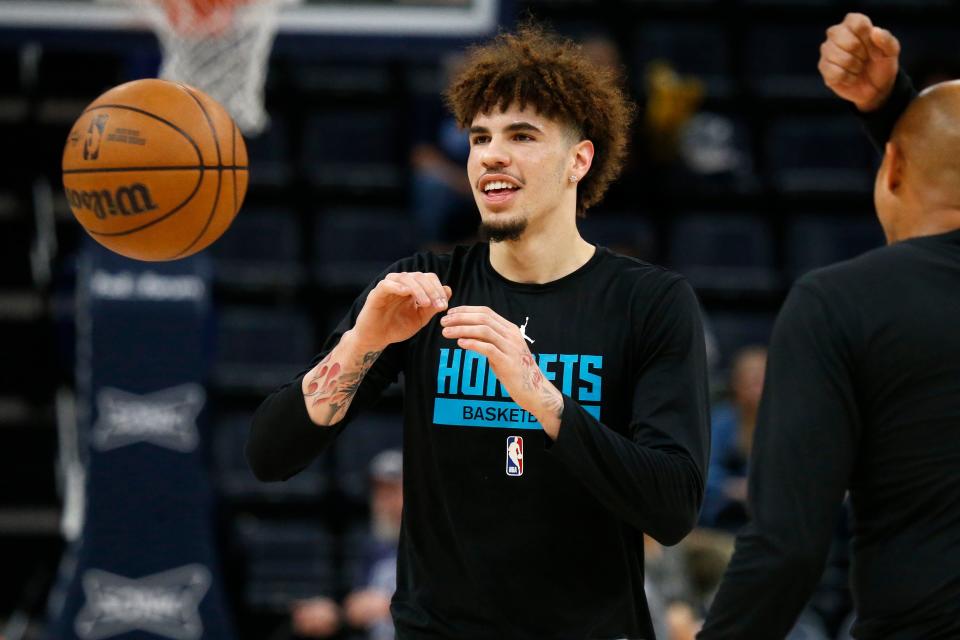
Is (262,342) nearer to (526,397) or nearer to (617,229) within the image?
(617,229)

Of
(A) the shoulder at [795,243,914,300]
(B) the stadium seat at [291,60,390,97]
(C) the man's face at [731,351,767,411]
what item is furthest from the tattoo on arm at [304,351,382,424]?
(B) the stadium seat at [291,60,390,97]

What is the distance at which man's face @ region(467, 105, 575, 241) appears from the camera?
10.5ft

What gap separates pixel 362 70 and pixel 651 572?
16.5ft

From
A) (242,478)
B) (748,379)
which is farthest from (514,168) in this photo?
(242,478)

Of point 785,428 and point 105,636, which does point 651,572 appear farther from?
point 785,428

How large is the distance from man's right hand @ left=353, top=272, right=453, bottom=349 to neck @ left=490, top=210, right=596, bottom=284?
Answer: 0.24 metres

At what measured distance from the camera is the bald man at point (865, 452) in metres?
2.50

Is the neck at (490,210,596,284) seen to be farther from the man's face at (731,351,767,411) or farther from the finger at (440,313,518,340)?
the man's face at (731,351,767,411)

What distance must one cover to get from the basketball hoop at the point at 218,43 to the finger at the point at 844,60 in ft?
10.6

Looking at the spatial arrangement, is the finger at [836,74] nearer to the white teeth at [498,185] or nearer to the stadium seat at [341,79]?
the white teeth at [498,185]

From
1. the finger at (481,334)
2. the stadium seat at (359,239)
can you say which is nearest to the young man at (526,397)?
the finger at (481,334)

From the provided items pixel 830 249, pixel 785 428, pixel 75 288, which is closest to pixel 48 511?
pixel 75 288

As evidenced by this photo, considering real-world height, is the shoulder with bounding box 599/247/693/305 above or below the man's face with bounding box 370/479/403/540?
above

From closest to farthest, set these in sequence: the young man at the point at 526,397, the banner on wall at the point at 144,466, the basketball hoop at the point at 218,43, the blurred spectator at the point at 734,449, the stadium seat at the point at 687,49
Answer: the young man at the point at 526,397 < the basketball hoop at the point at 218,43 < the banner on wall at the point at 144,466 < the blurred spectator at the point at 734,449 < the stadium seat at the point at 687,49
